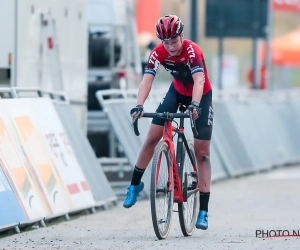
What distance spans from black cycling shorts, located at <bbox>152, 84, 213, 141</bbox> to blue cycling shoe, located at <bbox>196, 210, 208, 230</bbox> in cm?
69

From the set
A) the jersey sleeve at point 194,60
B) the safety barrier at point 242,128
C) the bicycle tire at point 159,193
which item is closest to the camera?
the bicycle tire at point 159,193

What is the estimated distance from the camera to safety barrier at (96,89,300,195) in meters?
14.7

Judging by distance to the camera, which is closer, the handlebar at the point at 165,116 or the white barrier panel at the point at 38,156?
the handlebar at the point at 165,116

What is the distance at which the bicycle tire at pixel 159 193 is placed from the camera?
926 centimetres

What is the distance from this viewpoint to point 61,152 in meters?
11.9

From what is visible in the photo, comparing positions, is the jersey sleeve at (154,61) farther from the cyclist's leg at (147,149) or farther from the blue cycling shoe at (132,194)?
the blue cycling shoe at (132,194)

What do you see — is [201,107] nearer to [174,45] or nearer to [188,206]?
[174,45]

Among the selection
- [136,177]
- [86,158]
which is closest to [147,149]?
[136,177]

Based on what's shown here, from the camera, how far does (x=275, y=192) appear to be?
15.4 meters

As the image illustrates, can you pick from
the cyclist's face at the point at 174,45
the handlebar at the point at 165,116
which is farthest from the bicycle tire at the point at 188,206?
the cyclist's face at the point at 174,45

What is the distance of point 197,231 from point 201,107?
1.35 m

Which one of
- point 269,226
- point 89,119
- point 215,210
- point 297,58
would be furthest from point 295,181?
point 297,58

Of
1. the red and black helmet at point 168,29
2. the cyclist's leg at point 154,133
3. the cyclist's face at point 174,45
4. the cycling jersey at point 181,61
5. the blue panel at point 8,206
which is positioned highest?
the red and black helmet at point 168,29

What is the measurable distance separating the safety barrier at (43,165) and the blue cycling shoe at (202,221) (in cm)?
159
